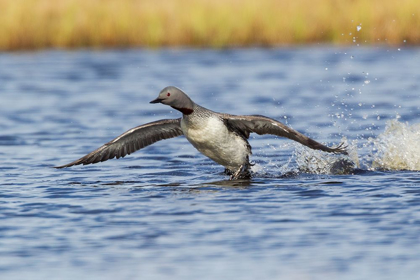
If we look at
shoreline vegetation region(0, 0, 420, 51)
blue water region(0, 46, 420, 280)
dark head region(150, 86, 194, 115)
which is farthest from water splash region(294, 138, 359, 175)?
shoreline vegetation region(0, 0, 420, 51)

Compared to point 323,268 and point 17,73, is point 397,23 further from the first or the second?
A: point 323,268

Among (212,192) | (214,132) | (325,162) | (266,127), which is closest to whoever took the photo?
(212,192)

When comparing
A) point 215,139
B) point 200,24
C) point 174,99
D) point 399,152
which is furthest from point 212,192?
point 200,24

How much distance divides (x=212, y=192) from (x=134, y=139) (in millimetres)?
1701

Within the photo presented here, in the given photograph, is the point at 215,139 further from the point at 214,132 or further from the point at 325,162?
the point at 325,162

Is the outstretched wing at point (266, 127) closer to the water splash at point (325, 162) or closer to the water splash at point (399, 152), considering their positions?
the water splash at point (325, 162)

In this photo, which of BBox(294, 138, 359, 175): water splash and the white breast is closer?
the white breast

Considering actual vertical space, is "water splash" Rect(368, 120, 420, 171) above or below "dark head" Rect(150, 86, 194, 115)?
below

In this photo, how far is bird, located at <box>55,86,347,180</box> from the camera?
9180 millimetres

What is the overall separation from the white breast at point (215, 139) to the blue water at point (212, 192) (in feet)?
1.17

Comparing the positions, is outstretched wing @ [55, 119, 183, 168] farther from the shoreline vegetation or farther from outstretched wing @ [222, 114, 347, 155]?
the shoreline vegetation

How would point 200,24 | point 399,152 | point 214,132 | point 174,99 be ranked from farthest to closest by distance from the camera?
point 200,24, point 399,152, point 214,132, point 174,99

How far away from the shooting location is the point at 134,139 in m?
10.3

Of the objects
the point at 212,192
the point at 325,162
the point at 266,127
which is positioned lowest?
the point at 212,192
